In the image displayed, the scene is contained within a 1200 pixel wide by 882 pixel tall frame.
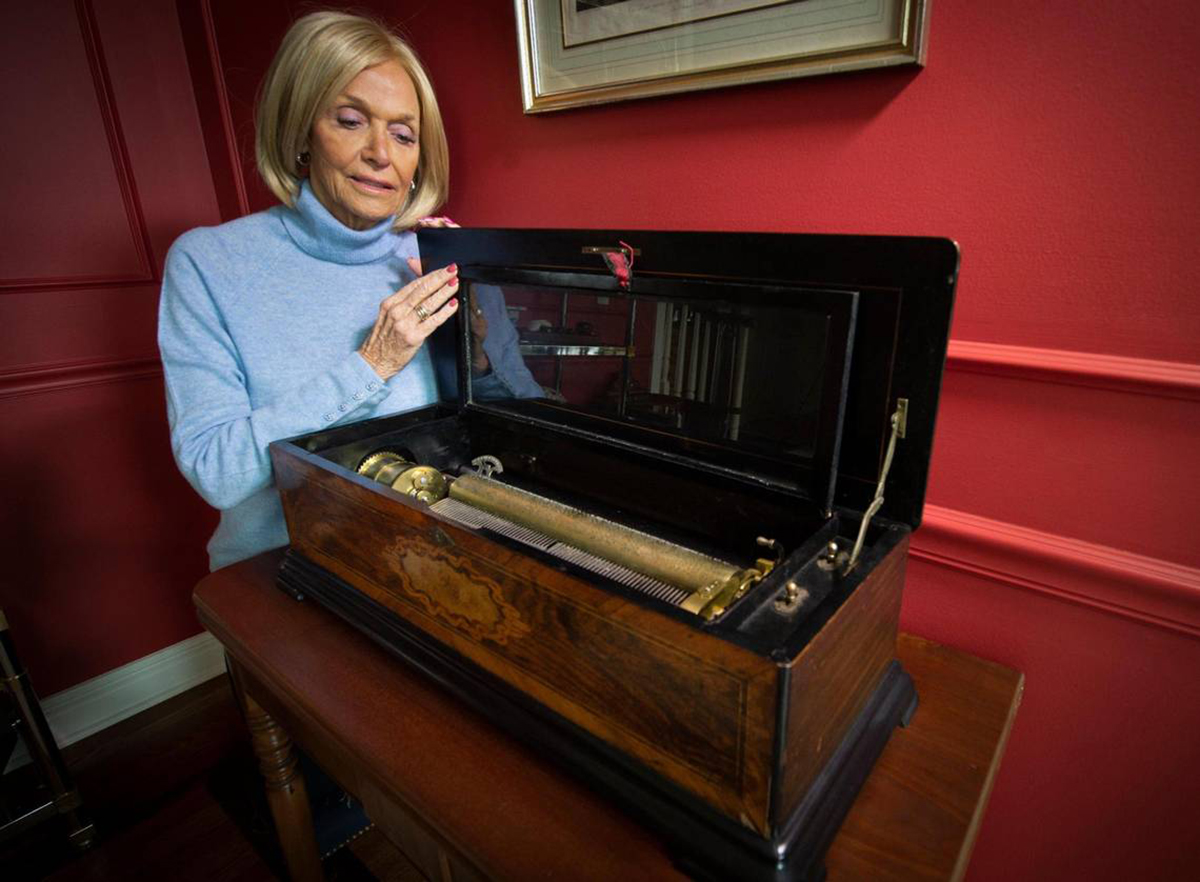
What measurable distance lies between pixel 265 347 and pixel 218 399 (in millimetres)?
144

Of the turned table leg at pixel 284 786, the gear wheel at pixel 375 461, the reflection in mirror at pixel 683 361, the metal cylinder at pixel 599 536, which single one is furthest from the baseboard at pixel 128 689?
the reflection in mirror at pixel 683 361

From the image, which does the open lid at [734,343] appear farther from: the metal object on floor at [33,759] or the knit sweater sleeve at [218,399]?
the metal object on floor at [33,759]

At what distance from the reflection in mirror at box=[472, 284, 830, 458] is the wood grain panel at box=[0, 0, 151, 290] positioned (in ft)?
4.72

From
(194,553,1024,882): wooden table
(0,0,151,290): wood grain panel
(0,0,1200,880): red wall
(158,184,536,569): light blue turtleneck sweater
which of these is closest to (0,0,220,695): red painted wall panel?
(0,0,151,290): wood grain panel

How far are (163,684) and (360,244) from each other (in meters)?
1.76

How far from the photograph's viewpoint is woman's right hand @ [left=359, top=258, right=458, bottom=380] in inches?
47.1

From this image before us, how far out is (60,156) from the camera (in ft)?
5.55

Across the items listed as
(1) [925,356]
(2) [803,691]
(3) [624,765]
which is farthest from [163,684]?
(1) [925,356]

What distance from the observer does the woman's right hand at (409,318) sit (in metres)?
1.20

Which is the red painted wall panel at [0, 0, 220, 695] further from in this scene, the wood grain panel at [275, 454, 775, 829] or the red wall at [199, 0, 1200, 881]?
the red wall at [199, 0, 1200, 881]

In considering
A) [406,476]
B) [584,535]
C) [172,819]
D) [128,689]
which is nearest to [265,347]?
[406,476]

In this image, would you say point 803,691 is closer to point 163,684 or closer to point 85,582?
point 85,582

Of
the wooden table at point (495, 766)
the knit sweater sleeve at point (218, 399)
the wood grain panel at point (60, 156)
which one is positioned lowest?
the wooden table at point (495, 766)

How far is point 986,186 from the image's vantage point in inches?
34.9
